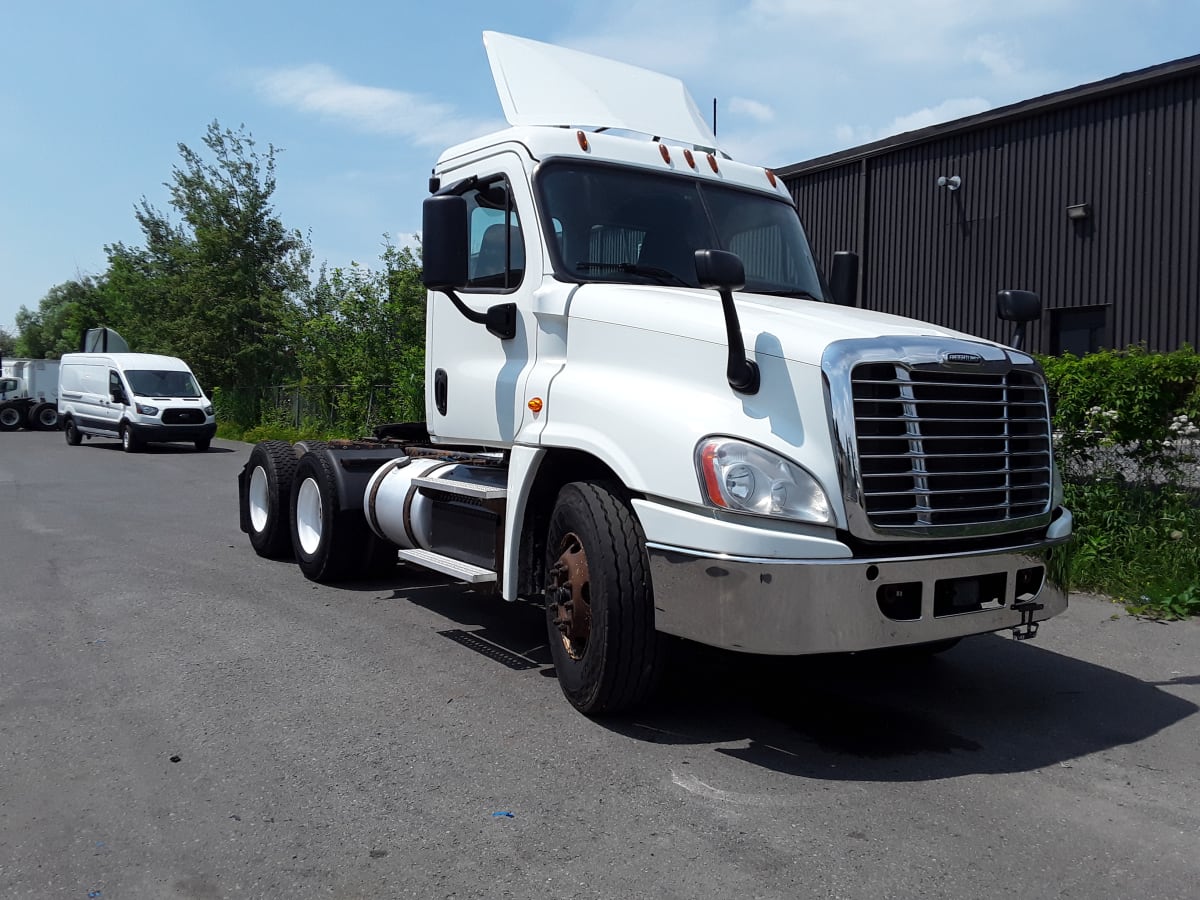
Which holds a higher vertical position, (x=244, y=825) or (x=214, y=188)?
(x=214, y=188)

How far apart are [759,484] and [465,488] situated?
7.23 feet

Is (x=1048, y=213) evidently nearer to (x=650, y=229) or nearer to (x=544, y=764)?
(x=650, y=229)

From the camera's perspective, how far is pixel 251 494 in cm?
927

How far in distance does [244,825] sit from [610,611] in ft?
5.33

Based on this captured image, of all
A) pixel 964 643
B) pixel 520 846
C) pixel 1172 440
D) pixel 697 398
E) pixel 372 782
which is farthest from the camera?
pixel 1172 440

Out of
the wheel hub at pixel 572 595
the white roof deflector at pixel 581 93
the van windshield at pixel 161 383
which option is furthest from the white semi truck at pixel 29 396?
the wheel hub at pixel 572 595

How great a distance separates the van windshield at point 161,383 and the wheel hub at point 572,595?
23180mm

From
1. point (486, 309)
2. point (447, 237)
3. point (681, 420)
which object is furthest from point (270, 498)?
point (681, 420)

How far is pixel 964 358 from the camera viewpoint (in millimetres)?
4332

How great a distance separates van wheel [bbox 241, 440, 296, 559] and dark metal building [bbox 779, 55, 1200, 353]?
44.9ft

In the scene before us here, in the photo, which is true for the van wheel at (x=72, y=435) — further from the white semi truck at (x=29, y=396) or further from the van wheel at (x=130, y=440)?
the white semi truck at (x=29, y=396)

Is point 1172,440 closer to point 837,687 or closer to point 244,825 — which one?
point 837,687

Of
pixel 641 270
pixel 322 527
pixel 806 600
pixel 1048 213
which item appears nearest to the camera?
pixel 806 600

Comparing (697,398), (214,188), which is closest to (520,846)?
(697,398)
